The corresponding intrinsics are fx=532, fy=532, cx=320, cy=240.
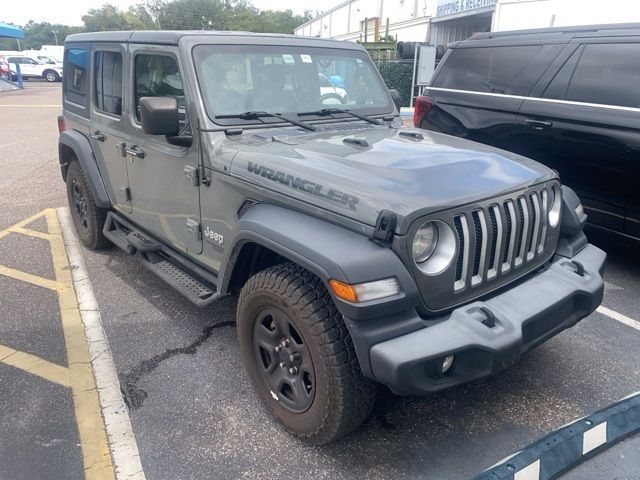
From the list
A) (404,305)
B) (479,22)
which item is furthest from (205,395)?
(479,22)

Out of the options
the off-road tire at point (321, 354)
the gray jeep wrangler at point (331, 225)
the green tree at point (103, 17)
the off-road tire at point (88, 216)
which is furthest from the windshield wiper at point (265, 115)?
the green tree at point (103, 17)

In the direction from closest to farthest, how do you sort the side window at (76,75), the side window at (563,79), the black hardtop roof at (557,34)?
the black hardtop roof at (557,34), the side window at (563,79), the side window at (76,75)

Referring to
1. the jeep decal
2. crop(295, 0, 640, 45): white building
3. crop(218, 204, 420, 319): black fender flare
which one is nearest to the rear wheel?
crop(295, 0, 640, 45): white building

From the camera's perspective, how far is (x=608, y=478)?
2045 mm

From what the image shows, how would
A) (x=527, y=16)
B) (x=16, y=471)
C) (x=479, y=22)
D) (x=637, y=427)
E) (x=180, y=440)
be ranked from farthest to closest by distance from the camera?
(x=479, y=22) < (x=527, y=16) < (x=180, y=440) < (x=16, y=471) < (x=637, y=427)

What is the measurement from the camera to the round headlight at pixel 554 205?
2854 millimetres

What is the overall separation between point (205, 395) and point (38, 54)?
151 feet

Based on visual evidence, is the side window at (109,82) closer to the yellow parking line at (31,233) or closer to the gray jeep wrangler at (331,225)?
the gray jeep wrangler at (331,225)

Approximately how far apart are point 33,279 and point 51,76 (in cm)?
3914

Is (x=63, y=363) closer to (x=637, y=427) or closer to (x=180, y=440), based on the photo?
(x=180, y=440)

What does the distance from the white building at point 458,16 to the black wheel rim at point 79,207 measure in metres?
11.2

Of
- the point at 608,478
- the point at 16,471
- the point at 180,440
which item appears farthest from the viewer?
the point at 180,440

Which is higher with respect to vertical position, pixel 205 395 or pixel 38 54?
pixel 38 54

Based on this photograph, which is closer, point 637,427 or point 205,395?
point 637,427
